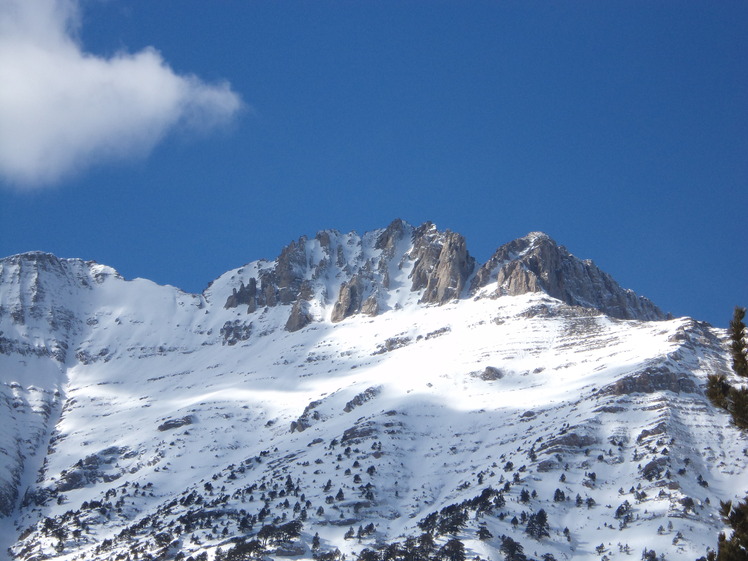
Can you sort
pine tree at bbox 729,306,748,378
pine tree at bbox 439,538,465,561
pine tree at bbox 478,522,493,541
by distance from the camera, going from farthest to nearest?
pine tree at bbox 478,522,493,541 → pine tree at bbox 439,538,465,561 → pine tree at bbox 729,306,748,378

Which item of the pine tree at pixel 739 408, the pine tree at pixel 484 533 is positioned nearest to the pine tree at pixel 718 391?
the pine tree at pixel 739 408

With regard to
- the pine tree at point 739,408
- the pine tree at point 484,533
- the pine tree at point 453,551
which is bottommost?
the pine tree at point 453,551

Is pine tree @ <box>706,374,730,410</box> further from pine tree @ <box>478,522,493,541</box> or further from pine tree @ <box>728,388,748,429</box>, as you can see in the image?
pine tree @ <box>478,522,493,541</box>

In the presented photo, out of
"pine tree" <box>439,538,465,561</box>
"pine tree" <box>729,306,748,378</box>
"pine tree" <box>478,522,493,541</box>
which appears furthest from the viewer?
"pine tree" <box>478,522,493,541</box>

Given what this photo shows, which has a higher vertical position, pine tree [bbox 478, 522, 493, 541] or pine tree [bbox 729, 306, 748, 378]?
pine tree [bbox 729, 306, 748, 378]

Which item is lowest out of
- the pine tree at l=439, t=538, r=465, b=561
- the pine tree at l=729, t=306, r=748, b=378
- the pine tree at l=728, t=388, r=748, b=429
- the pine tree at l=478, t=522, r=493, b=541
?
the pine tree at l=439, t=538, r=465, b=561

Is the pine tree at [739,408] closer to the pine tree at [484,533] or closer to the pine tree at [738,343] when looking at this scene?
the pine tree at [738,343]

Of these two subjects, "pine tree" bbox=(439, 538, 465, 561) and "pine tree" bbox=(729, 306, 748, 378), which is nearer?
"pine tree" bbox=(729, 306, 748, 378)

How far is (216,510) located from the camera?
182 meters

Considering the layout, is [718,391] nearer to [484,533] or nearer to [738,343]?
[738,343]

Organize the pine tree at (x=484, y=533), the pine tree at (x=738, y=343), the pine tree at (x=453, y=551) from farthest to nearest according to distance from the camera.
Result: 1. the pine tree at (x=484, y=533)
2. the pine tree at (x=453, y=551)
3. the pine tree at (x=738, y=343)

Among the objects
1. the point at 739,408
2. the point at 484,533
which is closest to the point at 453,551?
the point at 484,533

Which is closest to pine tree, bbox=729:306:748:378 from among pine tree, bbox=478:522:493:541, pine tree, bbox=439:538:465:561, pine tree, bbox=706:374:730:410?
pine tree, bbox=706:374:730:410

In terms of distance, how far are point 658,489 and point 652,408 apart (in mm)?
36430
